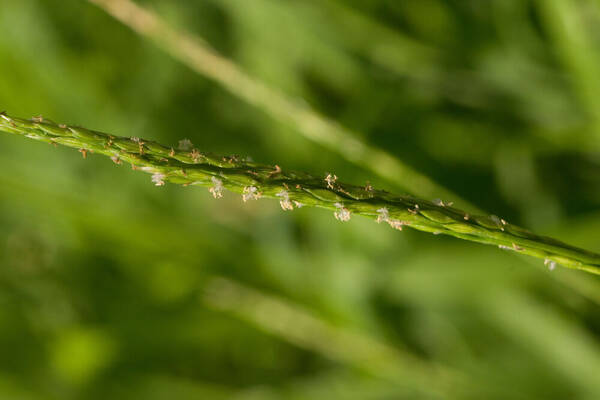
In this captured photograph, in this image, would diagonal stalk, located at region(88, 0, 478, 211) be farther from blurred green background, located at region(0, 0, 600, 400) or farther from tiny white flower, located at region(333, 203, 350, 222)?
tiny white flower, located at region(333, 203, 350, 222)

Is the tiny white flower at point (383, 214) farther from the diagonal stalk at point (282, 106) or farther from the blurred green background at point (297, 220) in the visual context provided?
the blurred green background at point (297, 220)

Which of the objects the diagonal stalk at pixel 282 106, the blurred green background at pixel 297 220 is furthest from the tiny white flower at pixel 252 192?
the blurred green background at pixel 297 220

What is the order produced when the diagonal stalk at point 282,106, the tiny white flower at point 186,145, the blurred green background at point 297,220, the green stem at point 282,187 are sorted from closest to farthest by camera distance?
the green stem at point 282,187, the tiny white flower at point 186,145, the diagonal stalk at point 282,106, the blurred green background at point 297,220

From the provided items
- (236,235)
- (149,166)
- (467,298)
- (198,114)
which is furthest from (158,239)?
(149,166)

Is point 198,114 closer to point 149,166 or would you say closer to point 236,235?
point 236,235

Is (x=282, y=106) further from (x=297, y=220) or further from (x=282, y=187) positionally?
(x=282, y=187)

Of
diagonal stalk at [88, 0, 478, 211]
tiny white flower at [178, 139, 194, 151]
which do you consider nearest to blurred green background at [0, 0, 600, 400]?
diagonal stalk at [88, 0, 478, 211]
